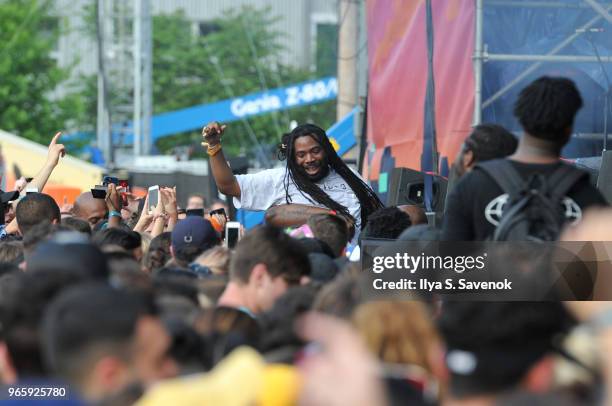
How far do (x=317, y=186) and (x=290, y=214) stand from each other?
416 mm

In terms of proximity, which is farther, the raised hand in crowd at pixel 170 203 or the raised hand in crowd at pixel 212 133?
the raised hand in crowd at pixel 170 203

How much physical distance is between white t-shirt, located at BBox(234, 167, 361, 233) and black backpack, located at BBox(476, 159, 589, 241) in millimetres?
3105

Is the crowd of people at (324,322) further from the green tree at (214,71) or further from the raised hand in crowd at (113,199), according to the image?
the green tree at (214,71)

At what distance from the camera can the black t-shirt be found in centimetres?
466

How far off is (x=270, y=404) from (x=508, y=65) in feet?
22.1

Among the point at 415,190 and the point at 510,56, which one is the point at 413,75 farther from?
the point at 415,190

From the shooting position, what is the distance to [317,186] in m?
7.78

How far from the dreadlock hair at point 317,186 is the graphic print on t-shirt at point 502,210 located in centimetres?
299

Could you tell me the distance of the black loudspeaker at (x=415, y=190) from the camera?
852cm

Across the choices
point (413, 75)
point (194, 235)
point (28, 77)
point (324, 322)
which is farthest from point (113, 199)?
point (28, 77)

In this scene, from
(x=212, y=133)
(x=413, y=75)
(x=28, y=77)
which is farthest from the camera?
(x=28, y=77)

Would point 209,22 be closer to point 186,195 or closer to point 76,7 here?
point 76,7

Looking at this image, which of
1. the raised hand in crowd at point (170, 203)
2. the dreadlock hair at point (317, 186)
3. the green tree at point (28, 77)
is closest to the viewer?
the dreadlock hair at point (317, 186)

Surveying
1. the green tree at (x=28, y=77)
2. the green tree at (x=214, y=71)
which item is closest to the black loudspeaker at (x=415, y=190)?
the green tree at (x=28, y=77)
